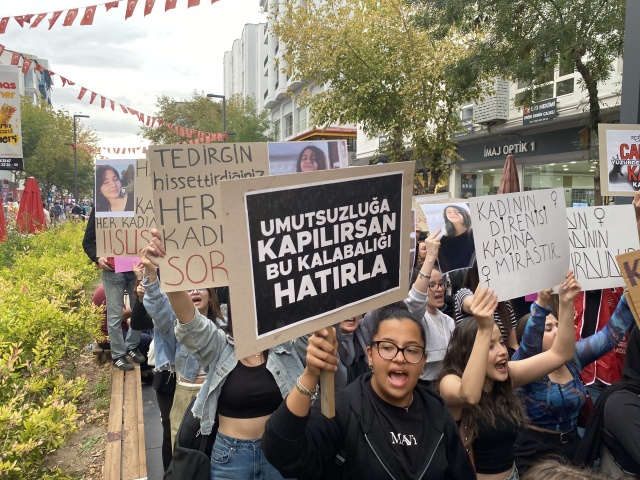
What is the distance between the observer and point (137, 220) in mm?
4379

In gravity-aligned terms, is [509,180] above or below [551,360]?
above

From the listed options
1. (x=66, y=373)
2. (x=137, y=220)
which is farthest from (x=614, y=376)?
(x=66, y=373)

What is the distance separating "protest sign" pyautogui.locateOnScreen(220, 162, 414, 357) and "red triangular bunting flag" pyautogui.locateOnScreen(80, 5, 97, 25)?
789 cm

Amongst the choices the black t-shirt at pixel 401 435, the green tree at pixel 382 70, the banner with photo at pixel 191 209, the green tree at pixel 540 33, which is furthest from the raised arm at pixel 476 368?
the green tree at pixel 382 70

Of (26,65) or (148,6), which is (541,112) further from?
(26,65)

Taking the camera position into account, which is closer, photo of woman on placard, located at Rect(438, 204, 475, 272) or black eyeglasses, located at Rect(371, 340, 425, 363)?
black eyeglasses, located at Rect(371, 340, 425, 363)

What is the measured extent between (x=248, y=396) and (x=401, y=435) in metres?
0.99

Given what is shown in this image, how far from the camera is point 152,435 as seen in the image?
17.1ft

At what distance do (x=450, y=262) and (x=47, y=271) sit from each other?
532 centimetres

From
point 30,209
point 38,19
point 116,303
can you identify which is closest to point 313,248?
point 116,303

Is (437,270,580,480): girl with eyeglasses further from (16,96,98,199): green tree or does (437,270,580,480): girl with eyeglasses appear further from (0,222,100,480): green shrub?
(16,96,98,199): green tree

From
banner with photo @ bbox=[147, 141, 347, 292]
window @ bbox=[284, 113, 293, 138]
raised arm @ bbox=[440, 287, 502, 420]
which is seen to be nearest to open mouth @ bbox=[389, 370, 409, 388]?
raised arm @ bbox=[440, 287, 502, 420]

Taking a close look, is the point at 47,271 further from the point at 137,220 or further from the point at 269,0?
the point at 269,0

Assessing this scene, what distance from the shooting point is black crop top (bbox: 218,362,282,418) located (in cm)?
282
